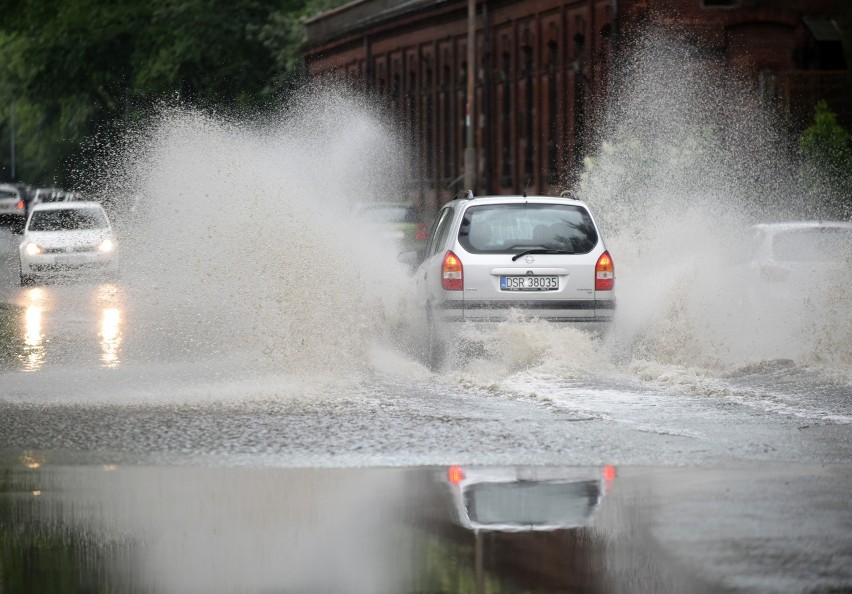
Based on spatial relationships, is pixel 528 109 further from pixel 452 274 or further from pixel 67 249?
pixel 452 274

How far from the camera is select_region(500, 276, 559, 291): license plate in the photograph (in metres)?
15.6

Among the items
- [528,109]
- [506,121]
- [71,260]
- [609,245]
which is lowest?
[71,260]

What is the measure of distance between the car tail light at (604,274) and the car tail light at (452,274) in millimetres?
1255

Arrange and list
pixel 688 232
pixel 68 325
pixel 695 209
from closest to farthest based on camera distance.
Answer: pixel 68 325, pixel 688 232, pixel 695 209

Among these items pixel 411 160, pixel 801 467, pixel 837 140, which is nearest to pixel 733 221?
pixel 837 140

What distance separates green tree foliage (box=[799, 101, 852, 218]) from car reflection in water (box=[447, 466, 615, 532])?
26748mm

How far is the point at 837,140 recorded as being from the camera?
36.2m

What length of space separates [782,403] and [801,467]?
3357 mm

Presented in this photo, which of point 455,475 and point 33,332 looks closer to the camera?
point 455,475

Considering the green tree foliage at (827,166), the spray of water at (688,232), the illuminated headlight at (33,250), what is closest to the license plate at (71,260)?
the illuminated headlight at (33,250)

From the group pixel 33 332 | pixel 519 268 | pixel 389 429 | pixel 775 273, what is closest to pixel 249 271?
pixel 33 332

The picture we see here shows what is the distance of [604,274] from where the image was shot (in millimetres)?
15781

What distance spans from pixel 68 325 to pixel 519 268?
8234mm

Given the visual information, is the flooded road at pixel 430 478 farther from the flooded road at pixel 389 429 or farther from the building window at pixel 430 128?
the building window at pixel 430 128
